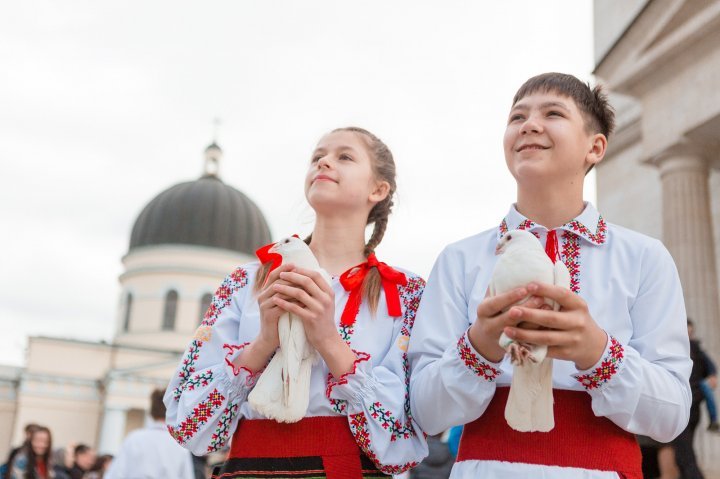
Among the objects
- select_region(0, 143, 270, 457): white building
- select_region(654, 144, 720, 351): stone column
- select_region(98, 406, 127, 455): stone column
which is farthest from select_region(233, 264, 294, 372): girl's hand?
select_region(98, 406, 127, 455): stone column

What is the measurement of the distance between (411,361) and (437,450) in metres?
5.78

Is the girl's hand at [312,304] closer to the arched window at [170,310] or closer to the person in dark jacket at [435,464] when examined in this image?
the person in dark jacket at [435,464]

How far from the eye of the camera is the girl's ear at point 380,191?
3.38 metres

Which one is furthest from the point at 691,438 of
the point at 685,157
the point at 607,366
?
the point at 685,157

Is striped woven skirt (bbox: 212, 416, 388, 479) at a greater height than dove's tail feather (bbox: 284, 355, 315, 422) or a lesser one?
lesser

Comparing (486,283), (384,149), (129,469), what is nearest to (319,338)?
(486,283)

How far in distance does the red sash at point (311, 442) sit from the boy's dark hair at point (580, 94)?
1.36m

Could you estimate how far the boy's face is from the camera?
8.54 ft

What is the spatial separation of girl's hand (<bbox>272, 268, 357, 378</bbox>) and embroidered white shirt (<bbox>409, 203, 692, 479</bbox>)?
297 millimetres

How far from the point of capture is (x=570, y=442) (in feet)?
7.57

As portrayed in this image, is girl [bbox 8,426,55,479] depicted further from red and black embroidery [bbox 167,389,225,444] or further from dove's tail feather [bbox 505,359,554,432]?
dove's tail feather [bbox 505,359,554,432]

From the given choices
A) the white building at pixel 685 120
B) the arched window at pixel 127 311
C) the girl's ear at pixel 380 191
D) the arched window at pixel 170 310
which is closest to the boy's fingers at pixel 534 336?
the girl's ear at pixel 380 191

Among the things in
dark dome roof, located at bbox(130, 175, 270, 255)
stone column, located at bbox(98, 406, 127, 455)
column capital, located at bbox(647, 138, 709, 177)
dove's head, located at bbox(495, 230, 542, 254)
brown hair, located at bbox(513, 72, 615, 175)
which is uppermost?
dark dome roof, located at bbox(130, 175, 270, 255)

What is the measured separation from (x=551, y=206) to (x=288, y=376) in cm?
106
